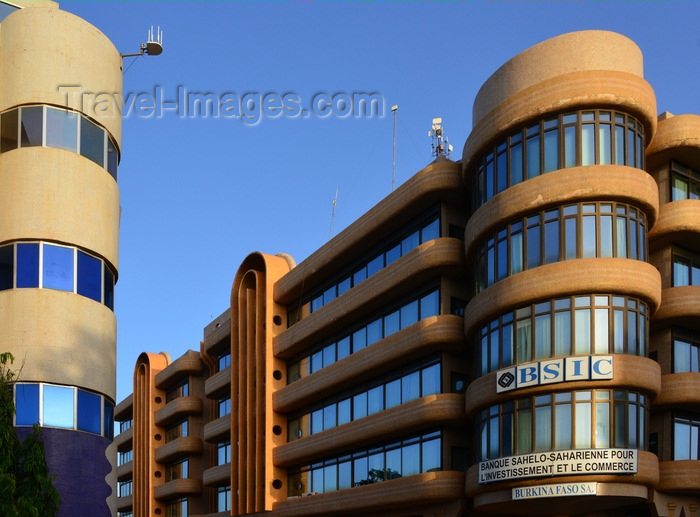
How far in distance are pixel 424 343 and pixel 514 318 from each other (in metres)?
6.13

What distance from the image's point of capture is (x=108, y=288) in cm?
3231

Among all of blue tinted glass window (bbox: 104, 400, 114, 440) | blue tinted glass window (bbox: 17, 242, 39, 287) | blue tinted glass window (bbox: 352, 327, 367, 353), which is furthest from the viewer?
blue tinted glass window (bbox: 352, 327, 367, 353)

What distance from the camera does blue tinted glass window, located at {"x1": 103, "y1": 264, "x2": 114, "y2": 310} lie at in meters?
32.0

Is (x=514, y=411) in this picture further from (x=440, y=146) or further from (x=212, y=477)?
(x=212, y=477)

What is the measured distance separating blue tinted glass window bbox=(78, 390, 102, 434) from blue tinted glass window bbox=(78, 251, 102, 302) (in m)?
3.23

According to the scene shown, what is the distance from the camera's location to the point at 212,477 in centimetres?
6769

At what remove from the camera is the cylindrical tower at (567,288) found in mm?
33688

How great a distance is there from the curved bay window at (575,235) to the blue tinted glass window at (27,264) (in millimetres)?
17159

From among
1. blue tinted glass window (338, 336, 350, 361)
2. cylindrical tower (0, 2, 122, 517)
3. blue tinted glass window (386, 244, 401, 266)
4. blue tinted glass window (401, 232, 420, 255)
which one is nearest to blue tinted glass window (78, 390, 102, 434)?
cylindrical tower (0, 2, 122, 517)

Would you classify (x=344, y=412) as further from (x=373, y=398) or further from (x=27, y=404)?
(x=27, y=404)

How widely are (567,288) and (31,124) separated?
19.1 metres

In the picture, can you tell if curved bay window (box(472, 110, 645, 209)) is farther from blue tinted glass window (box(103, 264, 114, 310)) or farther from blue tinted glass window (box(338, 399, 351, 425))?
blue tinted glass window (box(338, 399, 351, 425))

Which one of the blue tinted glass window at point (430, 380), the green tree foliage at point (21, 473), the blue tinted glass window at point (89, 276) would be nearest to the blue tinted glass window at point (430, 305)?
the blue tinted glass window at point (430, 380)

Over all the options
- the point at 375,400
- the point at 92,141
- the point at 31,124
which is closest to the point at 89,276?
the point at 92,141
